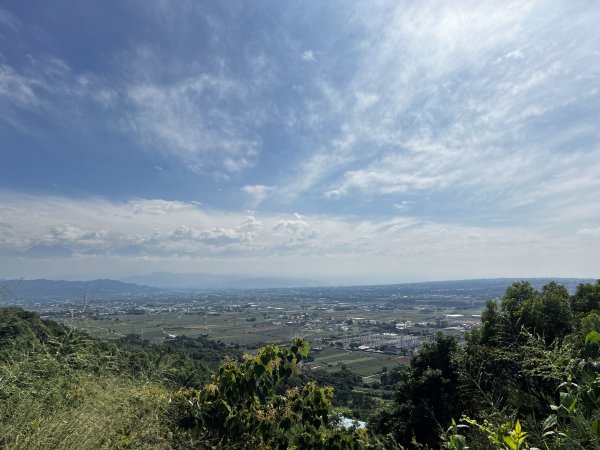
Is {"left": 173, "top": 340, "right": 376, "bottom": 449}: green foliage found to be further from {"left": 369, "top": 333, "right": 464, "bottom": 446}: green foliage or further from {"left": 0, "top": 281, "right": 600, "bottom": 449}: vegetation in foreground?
{"left": 369, "top": 333, "right": 464, "bottom": 446}: green foliage

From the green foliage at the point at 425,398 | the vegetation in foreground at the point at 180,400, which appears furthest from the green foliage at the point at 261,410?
the green foliage at the point at 425,398

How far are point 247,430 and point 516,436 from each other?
9.37 feet

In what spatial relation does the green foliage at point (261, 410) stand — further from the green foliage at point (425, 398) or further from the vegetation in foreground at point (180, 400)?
the green foliage at point (425, 398)

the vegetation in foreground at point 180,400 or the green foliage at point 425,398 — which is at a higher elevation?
the vegetation in foreground at point 180,400

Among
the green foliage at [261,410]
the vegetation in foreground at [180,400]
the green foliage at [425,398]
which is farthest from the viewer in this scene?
the green foliage at [425,398]

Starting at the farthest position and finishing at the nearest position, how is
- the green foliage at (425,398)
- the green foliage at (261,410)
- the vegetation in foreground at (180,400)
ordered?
the green foliage at (425,398) → the green foliage at (261,410) → the vegetation in foreground at (180,400)

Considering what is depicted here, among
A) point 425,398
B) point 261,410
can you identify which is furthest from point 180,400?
point 425,398

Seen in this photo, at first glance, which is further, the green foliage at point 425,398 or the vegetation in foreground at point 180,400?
the green foliage at point 425,398

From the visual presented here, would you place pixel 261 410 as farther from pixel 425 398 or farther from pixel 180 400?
pixel 425 398

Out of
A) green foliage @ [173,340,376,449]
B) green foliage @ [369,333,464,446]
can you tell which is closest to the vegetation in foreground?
green foliage @ [173,340,376,449]

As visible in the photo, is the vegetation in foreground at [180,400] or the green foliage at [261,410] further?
the green foliage at [261,410]

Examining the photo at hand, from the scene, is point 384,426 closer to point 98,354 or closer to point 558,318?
point 558,318

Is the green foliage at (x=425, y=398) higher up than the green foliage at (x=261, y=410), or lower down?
lower down

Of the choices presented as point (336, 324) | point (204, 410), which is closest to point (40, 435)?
point (204, 410)
